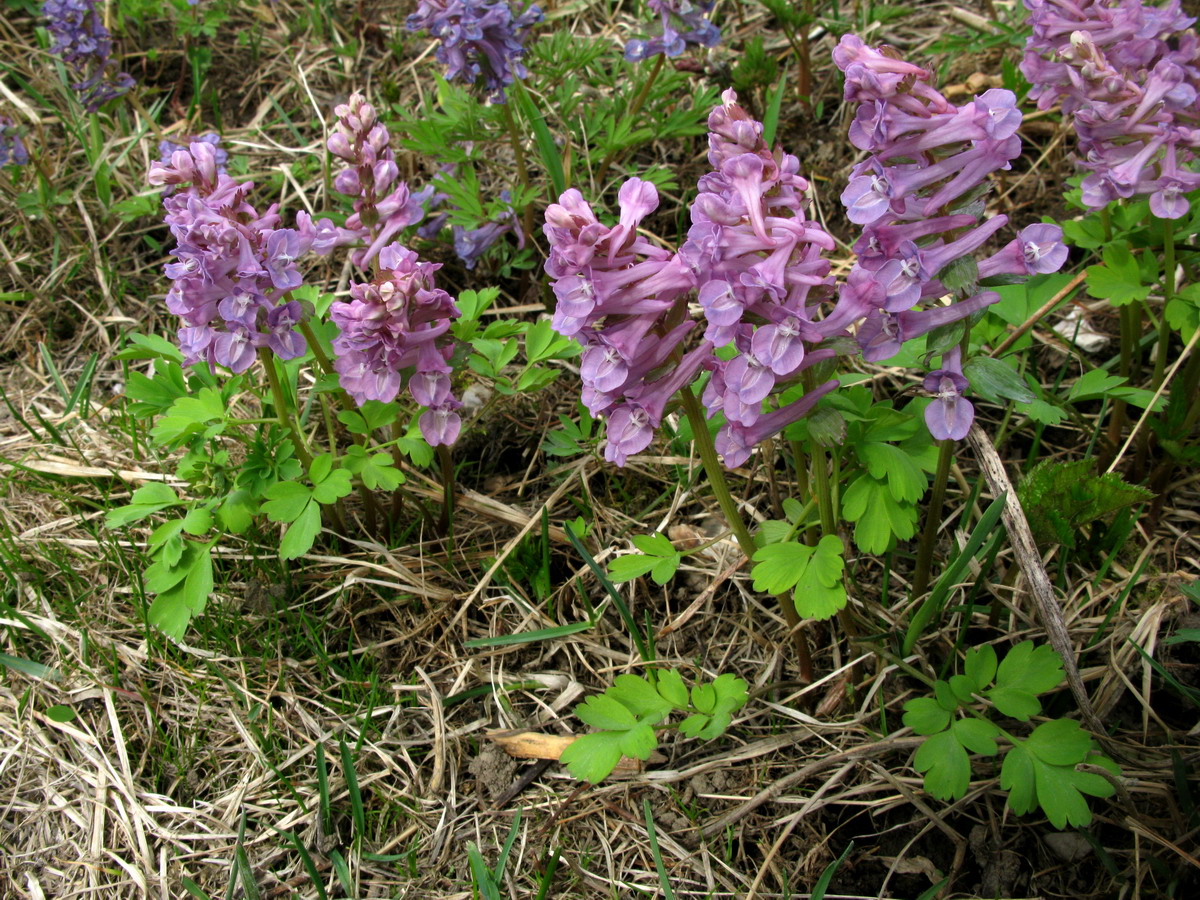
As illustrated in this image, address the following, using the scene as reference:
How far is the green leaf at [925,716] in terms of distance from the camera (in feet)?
7.38

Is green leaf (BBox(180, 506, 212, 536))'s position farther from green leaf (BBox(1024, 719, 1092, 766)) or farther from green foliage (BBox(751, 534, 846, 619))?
green leaf (BBox(1024, 719, 1092, 766))

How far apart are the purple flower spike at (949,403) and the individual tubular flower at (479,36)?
258 centimetres

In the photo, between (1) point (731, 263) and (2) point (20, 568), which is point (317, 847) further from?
(1) point (731, 263)

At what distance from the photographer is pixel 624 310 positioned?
6.72ft

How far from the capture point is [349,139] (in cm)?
304

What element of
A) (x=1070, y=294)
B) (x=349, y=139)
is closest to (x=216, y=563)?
(x=349, y=139)

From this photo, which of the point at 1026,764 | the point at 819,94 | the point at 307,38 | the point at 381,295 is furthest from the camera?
the point at 307,38

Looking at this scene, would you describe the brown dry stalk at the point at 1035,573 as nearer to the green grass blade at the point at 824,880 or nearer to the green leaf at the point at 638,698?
the green grass blade at the point at 824,880

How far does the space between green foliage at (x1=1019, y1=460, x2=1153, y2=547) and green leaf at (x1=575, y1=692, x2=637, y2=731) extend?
1.41 metres

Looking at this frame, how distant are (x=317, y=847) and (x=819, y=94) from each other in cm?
416

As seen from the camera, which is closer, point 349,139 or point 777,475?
point 349,139

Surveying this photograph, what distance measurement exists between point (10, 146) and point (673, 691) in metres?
4.47

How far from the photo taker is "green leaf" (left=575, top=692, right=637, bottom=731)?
2.38m

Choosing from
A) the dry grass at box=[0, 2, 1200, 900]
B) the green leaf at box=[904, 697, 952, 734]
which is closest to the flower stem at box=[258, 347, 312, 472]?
the dry grass at box=[0, 2, 1200, 900]
